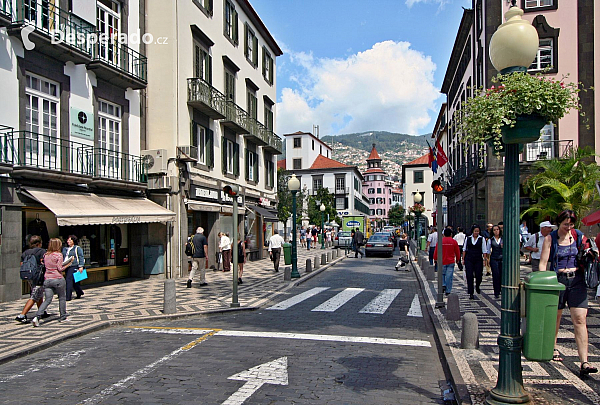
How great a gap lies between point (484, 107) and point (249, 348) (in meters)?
4.82

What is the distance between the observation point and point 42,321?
9312 millimetres

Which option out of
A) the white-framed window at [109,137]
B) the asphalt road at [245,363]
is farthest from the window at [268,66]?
the asphalt road at [245,363]

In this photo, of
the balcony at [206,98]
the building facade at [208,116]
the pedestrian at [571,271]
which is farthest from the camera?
the balcony at [206,98]

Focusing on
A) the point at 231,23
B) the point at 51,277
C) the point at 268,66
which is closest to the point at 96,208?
the point at 51,277

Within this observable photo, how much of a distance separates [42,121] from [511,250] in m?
12.9

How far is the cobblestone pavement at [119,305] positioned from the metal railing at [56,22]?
7.11m

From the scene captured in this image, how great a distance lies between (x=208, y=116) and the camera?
21.4 metres

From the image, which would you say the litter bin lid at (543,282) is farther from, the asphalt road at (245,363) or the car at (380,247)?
the car at (380,247)

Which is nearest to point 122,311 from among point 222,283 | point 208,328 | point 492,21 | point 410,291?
point 208,328

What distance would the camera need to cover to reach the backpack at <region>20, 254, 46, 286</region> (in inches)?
365

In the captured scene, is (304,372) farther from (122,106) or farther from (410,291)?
Result: (122,106)

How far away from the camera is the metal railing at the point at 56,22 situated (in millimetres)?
12437

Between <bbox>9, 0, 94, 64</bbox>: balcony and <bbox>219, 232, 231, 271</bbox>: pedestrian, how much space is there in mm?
7924

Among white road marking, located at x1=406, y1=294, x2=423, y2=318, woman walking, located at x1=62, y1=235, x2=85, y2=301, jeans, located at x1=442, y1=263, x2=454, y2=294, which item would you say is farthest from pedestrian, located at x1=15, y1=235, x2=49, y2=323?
jeans, located at x1=442, y1=263, x2=454, y2=294
